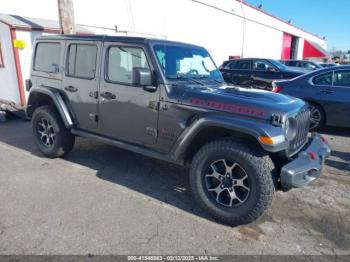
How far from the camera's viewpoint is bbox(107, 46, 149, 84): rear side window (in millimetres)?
3906

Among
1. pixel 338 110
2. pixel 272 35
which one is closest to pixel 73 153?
pixel 338 110

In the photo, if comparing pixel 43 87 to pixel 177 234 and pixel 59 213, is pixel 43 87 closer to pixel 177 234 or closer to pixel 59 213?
pixel 59 213

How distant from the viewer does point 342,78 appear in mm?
6656

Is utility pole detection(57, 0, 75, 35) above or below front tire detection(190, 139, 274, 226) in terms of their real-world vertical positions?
above

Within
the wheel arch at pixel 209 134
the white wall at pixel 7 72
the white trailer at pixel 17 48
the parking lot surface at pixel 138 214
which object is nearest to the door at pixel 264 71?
the parking lot surface at pixel 138 214

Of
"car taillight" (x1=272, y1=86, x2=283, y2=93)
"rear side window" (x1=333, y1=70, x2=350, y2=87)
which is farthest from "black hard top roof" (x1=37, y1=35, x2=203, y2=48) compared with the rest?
"rear side window" (x1=333, y1=70, x2=350, y2=87)

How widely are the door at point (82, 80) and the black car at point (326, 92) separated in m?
4.59

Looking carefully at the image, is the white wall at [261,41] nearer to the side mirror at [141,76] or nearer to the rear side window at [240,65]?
the rear side window at [240,65]

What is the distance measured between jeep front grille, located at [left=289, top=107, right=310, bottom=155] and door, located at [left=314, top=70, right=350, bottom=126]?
3335mm

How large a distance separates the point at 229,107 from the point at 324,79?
4638 mm

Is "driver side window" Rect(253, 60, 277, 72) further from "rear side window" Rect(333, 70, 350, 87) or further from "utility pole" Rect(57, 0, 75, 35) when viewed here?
"utility pole" Rect(57, 0, 75, 35)

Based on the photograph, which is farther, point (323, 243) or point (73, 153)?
point (73, 153)

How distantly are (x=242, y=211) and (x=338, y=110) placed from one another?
4573 millimetres

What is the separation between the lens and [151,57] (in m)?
3.78
